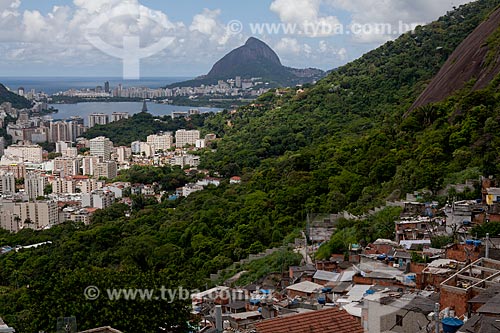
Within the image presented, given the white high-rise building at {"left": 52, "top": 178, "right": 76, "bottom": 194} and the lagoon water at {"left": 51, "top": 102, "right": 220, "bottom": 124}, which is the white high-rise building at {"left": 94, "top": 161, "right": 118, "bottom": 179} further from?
the lagoon water at {"left": 51, "top": 102, "right": 220, "bottom": 124}

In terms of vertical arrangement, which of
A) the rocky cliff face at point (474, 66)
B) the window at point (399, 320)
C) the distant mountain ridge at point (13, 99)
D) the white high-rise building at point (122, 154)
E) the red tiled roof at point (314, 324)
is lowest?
the white high-rise building at point (122, 154)

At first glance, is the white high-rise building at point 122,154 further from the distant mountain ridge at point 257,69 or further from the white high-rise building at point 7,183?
the distant mountain ridge at point 257,69

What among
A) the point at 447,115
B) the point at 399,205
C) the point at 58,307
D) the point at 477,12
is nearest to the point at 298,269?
the point at 399,205

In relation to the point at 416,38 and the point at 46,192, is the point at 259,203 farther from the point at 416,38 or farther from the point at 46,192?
the point at 46,192

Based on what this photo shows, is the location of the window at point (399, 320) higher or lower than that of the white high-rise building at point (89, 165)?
higher

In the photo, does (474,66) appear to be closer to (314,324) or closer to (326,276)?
(326,276)

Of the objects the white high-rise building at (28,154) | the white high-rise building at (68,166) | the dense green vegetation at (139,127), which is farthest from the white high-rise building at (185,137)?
the white high-rise building at (28,154)
